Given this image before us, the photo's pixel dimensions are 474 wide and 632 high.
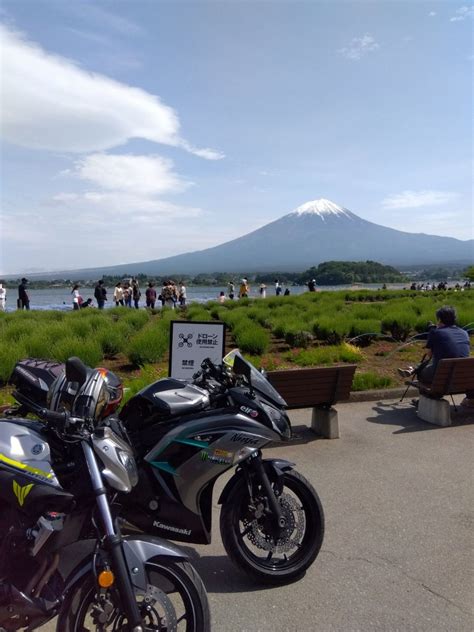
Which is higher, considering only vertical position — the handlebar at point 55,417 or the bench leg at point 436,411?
the handlebar at point 55,417

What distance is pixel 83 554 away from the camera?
2434 mm

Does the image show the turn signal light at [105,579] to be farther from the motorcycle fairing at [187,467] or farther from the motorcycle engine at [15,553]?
the motorcycle fairing at [187,467]

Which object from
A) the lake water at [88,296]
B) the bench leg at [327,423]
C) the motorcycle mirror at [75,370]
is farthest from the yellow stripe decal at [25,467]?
the lake water at [88,296]

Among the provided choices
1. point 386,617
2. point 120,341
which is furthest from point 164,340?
point 386,617

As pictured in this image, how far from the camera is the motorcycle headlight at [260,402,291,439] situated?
3.07 meters

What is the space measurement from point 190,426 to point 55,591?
3.39 feet

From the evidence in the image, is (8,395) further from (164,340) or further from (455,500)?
(455,500)

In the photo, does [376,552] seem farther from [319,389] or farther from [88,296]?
[88,296]

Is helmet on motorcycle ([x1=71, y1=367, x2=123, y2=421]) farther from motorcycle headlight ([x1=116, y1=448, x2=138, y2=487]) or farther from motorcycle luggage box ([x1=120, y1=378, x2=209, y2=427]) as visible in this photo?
motorcycle luggage box ([x1=120, y1=378, x2=209, y2=427])

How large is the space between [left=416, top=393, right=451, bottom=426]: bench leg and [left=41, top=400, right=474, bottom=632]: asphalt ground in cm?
52

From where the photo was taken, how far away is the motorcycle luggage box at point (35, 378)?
A: 3.04 metres

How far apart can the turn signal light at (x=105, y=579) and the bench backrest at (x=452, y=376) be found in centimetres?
497

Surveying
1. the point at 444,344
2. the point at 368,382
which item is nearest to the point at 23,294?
the point at 368,382

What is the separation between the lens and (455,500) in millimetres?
4363
